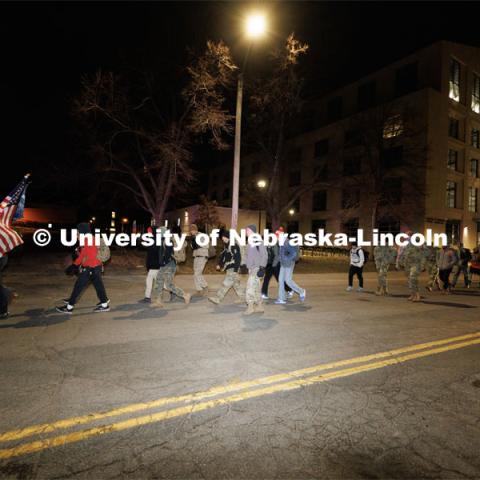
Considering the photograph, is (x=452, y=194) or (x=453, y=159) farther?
(x=452, y=194)

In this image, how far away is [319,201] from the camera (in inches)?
1592

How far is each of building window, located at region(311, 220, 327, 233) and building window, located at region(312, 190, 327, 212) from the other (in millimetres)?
1382

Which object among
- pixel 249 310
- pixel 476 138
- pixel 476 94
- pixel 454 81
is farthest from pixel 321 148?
pixel 249 310

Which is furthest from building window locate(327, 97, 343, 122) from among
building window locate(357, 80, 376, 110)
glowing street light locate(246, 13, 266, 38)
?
glowing street light locate(246, 13, 266, 38)

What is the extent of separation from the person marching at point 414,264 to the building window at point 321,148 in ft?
101

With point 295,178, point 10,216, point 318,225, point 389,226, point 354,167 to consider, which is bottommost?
point 10,216

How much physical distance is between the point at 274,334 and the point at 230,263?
253 cm

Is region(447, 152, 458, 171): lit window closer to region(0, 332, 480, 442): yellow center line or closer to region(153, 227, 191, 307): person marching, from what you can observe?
region(153, 227, 191, 307): person marching

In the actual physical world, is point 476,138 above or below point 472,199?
above

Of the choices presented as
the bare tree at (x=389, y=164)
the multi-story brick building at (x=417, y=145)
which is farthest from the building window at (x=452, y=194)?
the bare tree at (x=389, y=164)

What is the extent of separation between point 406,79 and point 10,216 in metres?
35.9

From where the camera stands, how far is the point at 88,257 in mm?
7156

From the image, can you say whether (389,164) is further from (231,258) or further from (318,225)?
(231,258)

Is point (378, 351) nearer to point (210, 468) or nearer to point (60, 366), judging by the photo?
point (210, 468)
